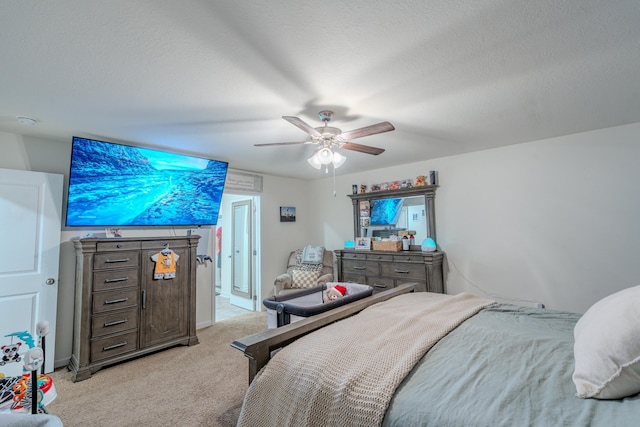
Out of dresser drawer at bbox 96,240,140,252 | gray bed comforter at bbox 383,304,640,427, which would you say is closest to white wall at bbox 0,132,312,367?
dresser drawer at bbox 96,240,140,252

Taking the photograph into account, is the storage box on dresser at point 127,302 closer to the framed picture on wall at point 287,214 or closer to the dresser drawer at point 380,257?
the framed picture on wall at point 287,214

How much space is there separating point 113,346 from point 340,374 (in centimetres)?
279

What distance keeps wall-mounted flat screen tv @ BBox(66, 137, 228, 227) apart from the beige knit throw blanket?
2735 millimetres

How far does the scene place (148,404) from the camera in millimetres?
2211

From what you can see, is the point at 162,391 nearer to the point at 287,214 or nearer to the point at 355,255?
the point at 355,255

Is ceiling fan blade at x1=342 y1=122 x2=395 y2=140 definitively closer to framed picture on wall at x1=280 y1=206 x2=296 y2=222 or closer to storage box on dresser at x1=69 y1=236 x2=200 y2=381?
storage box on dresser at x1=69 y1=236 x2=200 y2=381

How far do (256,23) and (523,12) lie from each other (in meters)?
1.28

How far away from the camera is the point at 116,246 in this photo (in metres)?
2.91

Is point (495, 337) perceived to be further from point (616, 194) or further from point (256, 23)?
point (616, 194)

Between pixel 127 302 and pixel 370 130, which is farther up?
pixel 370 130

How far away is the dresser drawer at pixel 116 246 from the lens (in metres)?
2.81

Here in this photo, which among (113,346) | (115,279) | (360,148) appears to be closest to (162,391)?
(113,346)

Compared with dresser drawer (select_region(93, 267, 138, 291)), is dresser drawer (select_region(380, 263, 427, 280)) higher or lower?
lower

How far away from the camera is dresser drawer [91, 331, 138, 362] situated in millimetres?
2723
